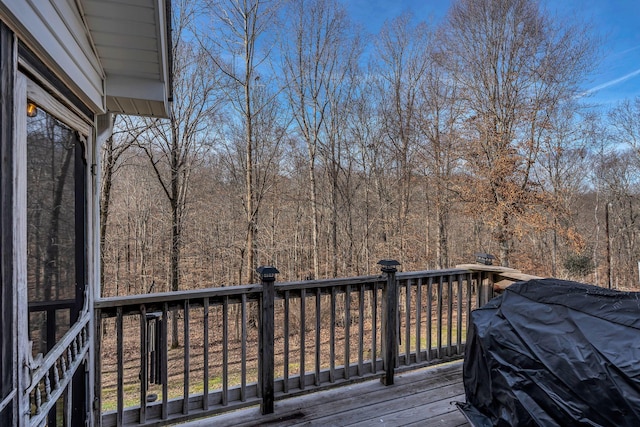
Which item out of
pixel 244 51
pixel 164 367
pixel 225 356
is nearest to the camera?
pixel 164 367

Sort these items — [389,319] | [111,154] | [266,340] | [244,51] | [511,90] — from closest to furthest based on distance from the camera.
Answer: [266,340] < [389,319] < [111,154] < [244,51] < [511,90]

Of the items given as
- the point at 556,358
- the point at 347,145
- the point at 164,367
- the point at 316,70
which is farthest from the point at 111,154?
the point at 556,358

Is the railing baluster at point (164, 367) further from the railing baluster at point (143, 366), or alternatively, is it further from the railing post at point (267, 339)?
the railing post at point (267, 339)

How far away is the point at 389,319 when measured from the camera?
8.95 ft

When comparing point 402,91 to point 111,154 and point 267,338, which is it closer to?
point 111,154

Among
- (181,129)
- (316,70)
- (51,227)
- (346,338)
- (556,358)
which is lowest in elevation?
(346,338)

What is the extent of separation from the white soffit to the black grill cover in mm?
2512

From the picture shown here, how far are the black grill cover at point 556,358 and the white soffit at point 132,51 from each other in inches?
98.9

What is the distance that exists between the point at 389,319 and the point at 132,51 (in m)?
2.58

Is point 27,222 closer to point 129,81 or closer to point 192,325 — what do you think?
point 129,81

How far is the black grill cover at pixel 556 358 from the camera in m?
1.34

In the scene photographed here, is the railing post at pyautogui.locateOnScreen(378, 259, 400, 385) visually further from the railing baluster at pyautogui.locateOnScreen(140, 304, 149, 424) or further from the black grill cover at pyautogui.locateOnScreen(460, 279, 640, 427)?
the railing baluster at pyautogui.locateOnScreen(140, 304, 149, 424)

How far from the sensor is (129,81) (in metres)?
2.38

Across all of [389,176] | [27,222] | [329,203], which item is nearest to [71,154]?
[27,222]
